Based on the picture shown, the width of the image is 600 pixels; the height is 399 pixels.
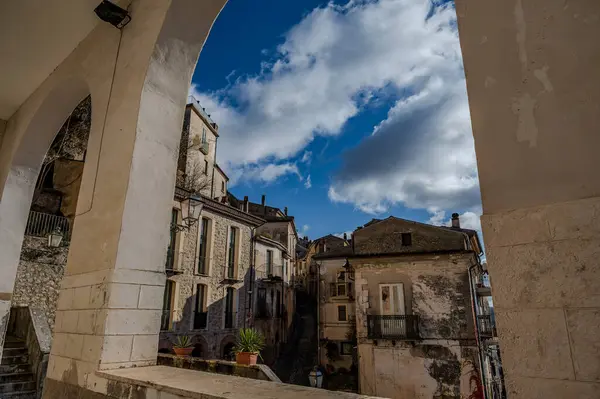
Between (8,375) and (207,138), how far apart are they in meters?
16.3

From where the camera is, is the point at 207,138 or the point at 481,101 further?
the point at 207,138

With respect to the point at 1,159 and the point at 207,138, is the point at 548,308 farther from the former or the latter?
the point at 207,138

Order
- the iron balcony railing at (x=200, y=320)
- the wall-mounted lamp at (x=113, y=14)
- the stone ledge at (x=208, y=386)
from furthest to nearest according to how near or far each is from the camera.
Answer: the iron balcony railing at (x=200, y=320), the wall-mounted lamp at (x=113, y=14), the stone ledge at (x=208, y=386)

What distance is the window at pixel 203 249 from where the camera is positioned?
577 inches

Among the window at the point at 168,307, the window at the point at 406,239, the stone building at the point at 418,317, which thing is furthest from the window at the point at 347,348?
the window at the point at 168,307

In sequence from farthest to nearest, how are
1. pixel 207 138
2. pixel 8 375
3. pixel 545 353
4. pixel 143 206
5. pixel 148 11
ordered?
pixel 207 138 → pixel 8 375 → pixel 148 11 → pixel 143 206 → pixel 545 353

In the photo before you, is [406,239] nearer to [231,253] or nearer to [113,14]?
[231,253]

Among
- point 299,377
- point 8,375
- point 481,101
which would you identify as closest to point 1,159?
point 8,375

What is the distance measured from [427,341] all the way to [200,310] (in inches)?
333

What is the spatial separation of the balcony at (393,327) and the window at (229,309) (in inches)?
253

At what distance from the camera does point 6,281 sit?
4.09 m

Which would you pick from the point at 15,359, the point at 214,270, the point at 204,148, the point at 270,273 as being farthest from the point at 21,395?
the point at 204,148

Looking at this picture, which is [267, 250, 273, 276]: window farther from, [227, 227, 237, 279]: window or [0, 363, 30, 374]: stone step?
[0, 363, 30, 374]: stone step

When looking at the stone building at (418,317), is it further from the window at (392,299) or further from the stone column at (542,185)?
the stone column at (542,185)
